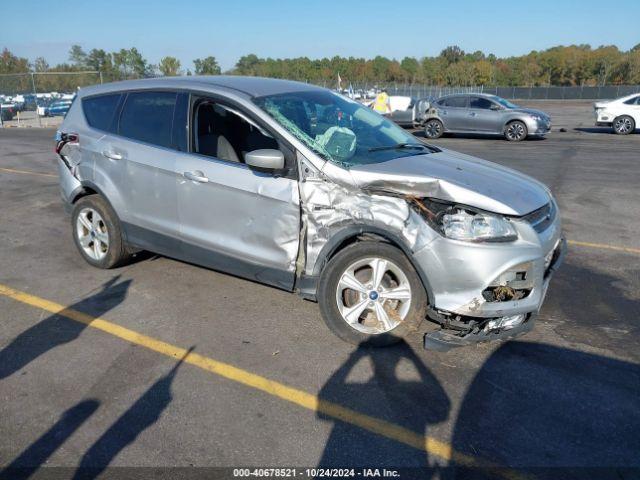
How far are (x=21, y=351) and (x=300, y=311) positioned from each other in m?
2.07

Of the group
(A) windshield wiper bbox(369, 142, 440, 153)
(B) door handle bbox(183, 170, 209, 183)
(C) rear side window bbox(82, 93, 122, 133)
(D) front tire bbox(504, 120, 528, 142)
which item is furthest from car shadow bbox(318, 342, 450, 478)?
(D) front tire bbox(504, 120, 528, 142)

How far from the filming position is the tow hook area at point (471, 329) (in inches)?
139

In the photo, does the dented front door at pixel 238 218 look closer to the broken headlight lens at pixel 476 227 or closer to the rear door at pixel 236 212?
the rear door at pixel 236 212

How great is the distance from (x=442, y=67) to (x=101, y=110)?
107 metres

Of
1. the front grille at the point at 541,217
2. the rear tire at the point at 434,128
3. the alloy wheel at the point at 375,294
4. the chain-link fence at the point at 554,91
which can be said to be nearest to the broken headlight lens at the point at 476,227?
the front grille at the point at 541,217

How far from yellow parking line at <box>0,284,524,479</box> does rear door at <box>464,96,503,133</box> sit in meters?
16.8

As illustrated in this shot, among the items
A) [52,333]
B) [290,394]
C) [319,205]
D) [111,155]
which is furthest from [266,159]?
[52,333]

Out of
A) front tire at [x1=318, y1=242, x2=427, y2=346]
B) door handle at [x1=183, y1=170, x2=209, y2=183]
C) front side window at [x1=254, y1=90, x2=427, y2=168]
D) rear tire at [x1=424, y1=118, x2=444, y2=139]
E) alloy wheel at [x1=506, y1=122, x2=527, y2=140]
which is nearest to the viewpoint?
front tire at [x1=318, y1=242, x2=427, y2=346]

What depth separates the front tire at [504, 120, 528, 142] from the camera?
59.2 feet

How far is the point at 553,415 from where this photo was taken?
3.06 meters

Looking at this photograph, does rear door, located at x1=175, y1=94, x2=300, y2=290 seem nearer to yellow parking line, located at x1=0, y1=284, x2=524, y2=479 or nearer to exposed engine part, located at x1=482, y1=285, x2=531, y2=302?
yellow parking line, located at x1=0, y1=284, x2=524, y2=479

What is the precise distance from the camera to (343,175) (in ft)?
12.3

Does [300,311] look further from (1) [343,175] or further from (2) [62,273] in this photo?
(2) [62,273]

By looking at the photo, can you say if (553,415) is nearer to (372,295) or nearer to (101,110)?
(372,295)
